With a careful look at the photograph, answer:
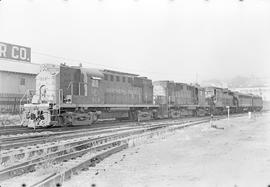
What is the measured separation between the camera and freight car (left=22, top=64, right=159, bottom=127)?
53.0ft

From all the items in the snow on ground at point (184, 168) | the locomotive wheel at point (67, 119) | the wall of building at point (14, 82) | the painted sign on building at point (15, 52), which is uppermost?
the painted sign on building at point (15, 52)

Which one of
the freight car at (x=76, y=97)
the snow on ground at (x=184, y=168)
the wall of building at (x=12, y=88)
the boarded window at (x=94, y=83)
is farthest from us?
the wall of building at (x=12, y=88)

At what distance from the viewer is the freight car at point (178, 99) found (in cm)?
2753

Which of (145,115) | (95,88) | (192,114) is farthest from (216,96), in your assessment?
(95,88)

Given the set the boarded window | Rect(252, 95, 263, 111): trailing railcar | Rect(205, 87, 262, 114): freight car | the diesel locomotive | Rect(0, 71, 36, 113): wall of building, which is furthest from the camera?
Rect(252, 95, 263, 111): trailing railcar

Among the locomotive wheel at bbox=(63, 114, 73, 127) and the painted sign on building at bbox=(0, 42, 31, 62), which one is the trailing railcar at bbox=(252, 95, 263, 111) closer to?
the painted sign on building at bbox=(0, 42, 31, 62)

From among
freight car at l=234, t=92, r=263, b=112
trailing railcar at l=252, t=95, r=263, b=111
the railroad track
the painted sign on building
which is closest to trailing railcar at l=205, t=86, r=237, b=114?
freight car at l=234, t=92, r=263, b=112

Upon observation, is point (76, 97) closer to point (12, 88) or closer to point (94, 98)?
point (94, 98)

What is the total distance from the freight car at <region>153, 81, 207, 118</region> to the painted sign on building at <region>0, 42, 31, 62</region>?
38.6 feet

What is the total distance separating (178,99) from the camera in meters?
30.0

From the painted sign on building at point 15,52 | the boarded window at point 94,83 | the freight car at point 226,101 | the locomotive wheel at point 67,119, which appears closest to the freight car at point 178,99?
the freight car at point 226,101

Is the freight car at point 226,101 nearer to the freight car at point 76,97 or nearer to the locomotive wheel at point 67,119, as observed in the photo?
the freight car at point 76,97

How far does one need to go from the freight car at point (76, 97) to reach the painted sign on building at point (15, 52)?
10.3 metres

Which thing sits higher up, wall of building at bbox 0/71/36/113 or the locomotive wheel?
wall of building at bbox 0/71/36/113
